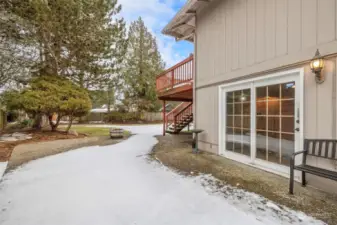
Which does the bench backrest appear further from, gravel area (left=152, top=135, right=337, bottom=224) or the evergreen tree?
the evergreen tree

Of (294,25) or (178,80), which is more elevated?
(294,25)

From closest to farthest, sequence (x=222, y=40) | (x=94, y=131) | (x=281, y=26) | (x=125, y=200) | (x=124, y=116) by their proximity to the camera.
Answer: (x=125, y=200) < (x=281, y=26) < (x=222, y=40) < (x=94, y=131) < (x=124, y=116)

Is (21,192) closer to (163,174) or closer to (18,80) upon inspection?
(163,174)

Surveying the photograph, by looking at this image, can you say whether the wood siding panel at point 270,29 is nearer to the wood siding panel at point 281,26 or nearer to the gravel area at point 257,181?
the wood siding panel at point 281,26

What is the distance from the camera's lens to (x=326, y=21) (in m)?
3.02

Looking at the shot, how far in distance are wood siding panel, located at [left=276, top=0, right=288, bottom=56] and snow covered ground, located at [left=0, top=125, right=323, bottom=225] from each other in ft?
8.84

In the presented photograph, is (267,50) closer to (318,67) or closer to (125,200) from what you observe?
(318,67)

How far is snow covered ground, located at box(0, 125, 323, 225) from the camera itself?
7.52ft

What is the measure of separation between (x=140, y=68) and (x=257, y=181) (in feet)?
63.9

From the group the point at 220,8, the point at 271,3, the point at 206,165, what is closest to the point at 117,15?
the point at 220,8

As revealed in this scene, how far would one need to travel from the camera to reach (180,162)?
4891 mm

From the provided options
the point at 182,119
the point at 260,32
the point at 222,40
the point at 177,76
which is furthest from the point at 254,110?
the point at 182,119

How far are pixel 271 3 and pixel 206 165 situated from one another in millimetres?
3629

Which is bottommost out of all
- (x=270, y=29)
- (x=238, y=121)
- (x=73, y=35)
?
(x=238, y=121)
